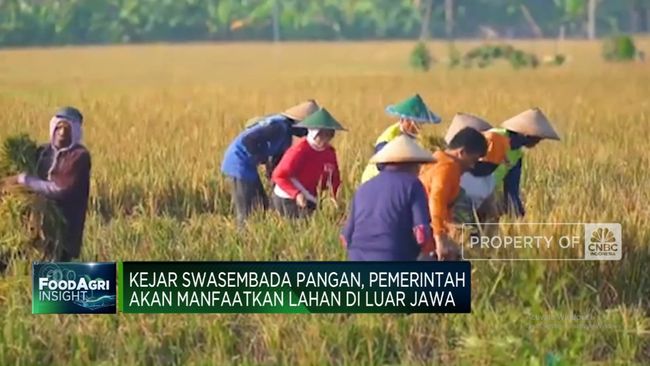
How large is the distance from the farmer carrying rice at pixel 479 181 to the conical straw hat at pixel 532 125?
8cm

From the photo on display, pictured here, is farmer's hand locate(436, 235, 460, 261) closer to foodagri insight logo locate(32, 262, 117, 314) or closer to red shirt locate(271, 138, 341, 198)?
red shirt locate(271, 138, 341, 198)

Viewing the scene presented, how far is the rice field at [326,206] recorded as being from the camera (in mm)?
6453

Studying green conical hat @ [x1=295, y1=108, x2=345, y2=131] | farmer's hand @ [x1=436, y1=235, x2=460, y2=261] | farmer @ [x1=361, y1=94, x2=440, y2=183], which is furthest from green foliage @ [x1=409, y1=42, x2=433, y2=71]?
farmer's hand @ [x1=436, y1=235, x2=460, y2=261]

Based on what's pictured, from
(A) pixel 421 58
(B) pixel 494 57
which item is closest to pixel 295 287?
(A) pixel 421 58

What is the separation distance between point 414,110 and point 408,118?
0.14 feet

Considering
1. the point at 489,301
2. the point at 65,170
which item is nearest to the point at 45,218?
the point at 65,170

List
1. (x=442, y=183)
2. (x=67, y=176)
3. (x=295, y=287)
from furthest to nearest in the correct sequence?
(x=67, y=176), (x=442, y=183), (x=295, y=287)

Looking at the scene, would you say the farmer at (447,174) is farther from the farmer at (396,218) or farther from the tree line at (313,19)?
the tree line at (313,19)

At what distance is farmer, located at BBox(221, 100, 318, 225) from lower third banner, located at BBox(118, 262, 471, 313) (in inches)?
15.9

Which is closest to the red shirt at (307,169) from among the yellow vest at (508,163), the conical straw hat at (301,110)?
the conical straw hat at (301,110)

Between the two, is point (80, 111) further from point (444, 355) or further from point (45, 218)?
point (444, 355)

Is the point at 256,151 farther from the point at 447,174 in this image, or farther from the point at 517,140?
the point at 517,140

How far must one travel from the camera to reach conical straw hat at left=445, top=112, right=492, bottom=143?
677 cm

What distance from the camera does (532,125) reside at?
688cm
